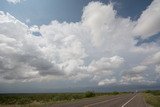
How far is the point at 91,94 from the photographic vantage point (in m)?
65.1
